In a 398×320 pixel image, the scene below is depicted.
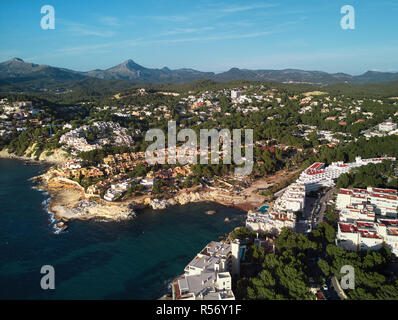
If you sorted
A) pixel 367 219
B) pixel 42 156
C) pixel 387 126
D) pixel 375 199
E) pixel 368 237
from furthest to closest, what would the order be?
1. pixel 42 156
2. pixel 387 126
3. pixel 375 199
4. pixel 367 219
5. pixel 368 237

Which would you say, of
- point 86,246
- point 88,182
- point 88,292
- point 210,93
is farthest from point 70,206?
point 210,93

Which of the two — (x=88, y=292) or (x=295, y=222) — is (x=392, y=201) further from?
(x=88, y=292)

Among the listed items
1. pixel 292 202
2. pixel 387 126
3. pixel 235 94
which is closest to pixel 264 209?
pixel 292 202

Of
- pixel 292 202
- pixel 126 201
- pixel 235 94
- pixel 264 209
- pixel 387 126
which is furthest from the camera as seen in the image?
pixel 235 94

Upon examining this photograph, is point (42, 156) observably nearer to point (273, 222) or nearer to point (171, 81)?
point (273, 222)

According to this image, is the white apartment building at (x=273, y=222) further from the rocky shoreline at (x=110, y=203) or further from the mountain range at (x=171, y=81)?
the mountain range at (x=171, y=81)

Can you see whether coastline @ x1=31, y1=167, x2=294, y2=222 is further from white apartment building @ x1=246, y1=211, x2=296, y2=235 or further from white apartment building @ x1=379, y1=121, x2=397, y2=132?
white apartment building @ x1=379, y1=121, x2=397, y2=132

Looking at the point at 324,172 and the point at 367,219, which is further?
the point at 324,172

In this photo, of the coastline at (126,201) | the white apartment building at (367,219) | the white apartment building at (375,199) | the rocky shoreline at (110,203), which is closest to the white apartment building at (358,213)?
the white apartment building at (367,219)

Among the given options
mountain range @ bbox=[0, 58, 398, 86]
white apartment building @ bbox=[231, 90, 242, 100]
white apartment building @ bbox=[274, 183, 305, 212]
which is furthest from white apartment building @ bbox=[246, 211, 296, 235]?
mountain range @ bbox=[0, 58, 398, 86]
